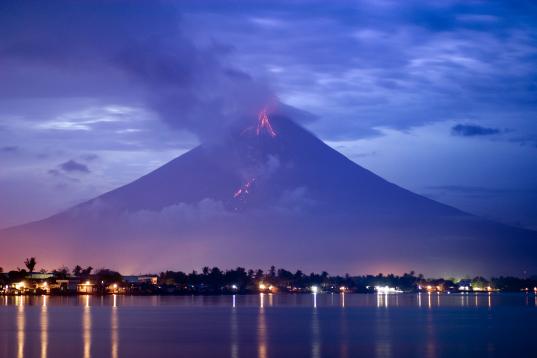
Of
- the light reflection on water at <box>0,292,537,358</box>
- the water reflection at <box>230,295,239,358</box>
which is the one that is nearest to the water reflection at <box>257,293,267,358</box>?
the light reflection on water at <box>0,292,537,358</box>

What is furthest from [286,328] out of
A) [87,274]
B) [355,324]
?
[87,274]

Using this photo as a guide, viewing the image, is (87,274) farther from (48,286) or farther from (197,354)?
(197,354)

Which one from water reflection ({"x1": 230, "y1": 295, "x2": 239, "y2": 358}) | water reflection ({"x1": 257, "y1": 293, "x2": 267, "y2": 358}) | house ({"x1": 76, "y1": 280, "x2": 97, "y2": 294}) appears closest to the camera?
water reflection ({"x1": 257, "y1": 293, "x2": 267, "y2": 358})

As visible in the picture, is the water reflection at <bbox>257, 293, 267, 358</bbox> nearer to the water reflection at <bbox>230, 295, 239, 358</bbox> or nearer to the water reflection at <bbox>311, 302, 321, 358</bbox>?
the water reflection at <bbox>230, 295, 239, 358</bbox>

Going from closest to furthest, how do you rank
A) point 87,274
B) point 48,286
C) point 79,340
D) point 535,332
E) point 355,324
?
1. point 79,340
2. point 535,332
3. point 355,324
4. point 48,286
5. point 87,274

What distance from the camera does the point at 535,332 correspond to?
4850 centimetres

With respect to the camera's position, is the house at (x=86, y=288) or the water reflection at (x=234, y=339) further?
the house at (x=86, y=288)

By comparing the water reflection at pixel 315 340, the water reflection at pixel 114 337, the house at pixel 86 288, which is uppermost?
the house at pixel 86 288

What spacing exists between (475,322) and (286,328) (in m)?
15.7

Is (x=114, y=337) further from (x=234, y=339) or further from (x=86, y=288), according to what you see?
(x=86, y=288)

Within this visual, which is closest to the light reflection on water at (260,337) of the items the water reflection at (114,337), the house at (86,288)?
the water reflection at (114,337)

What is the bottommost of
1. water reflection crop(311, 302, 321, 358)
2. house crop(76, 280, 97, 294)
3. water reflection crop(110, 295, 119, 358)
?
water reflection crop(311, 302, 321, 358)

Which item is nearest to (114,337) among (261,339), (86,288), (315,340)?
(261,339)

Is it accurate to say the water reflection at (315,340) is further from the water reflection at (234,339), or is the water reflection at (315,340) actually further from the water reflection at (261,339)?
the water reflection at (234,339)
